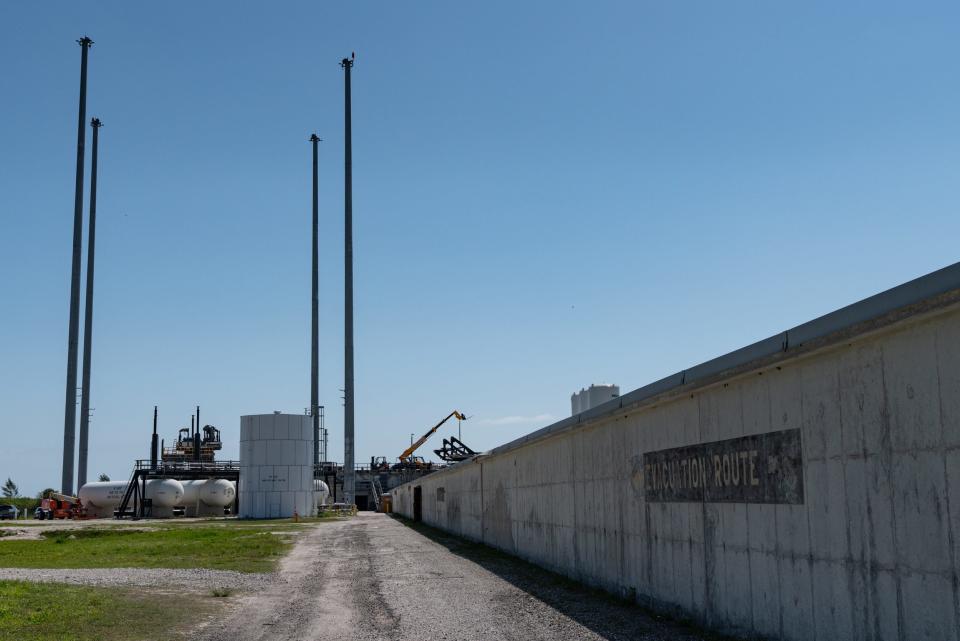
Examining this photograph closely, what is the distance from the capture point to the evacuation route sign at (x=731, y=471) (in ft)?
32.1

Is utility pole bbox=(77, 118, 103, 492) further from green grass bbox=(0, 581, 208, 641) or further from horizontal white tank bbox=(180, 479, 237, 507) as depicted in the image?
green grass bbox=(0, 581, 208, 641)

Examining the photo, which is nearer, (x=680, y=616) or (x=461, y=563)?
(x=680, y=616)

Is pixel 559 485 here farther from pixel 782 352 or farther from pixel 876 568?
pixel 876 568

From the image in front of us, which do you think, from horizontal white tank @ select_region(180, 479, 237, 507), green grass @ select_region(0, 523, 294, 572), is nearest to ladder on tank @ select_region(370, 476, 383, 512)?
horizontal white tank @ select_region(180, 479, 237, 507)

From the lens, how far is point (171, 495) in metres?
65.1

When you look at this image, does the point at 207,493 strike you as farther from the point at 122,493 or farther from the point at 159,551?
the point at 159,551

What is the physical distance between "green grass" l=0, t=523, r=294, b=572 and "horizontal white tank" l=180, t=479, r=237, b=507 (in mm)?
29015

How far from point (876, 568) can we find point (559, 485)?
36.9 ft

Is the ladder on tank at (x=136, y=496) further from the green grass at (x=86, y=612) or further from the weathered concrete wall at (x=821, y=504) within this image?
the weathered concrete wall at (x=821, y=504)

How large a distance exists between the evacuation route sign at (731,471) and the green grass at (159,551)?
11625mm

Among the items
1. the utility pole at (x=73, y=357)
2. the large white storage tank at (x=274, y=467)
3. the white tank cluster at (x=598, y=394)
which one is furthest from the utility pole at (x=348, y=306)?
the white tank cluster at (x=598, y=394)

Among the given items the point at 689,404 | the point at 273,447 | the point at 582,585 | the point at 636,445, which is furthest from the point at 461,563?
the point at 273,447

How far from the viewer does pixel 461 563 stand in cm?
2216

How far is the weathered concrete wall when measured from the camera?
744 centimetres
